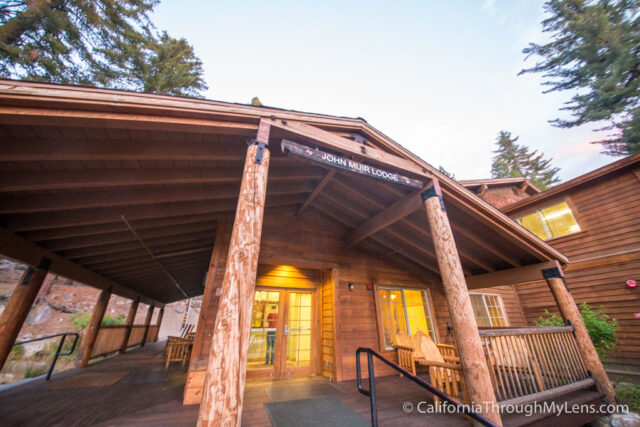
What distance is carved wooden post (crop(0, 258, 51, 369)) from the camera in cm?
369

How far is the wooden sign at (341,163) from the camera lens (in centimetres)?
252

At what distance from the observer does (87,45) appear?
7.47 metres

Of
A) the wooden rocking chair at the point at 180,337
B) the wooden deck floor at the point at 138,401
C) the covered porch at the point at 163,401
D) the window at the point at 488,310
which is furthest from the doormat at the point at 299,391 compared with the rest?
the window at the point at 488,310

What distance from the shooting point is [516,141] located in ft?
62.8

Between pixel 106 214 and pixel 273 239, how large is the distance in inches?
113

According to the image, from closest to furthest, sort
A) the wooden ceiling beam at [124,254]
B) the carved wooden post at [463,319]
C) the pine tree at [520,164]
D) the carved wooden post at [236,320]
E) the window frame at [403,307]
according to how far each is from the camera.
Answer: the carved wooden post at [236,320]
the carved wooden post at [463,319]
the window frame at [403,307]
the wooden ceiling beam at [124,254]
the pine tree at [520,164]

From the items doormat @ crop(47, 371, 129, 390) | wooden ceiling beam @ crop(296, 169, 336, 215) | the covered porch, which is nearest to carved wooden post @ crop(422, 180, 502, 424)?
the covered porch

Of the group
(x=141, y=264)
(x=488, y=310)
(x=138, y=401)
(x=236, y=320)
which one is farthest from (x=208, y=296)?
(x=488, y=310)

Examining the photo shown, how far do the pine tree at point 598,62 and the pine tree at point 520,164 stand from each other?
8.51 m

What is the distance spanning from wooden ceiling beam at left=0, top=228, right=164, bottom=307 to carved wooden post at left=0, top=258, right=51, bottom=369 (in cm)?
23

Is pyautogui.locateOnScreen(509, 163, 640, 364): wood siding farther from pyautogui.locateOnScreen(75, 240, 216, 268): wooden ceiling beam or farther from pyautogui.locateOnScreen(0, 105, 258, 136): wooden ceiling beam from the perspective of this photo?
pyautogui.locateOnScreen(75, 240, 216, 268): wooden ceiling beam

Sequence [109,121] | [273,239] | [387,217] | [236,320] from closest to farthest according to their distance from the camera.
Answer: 1. [236,320]
2. [109,121]
3. [387,217]
4. [273,239]

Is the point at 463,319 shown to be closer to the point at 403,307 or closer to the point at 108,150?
the point at 403,307

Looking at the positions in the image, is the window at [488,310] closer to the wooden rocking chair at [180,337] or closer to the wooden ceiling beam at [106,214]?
the wooden ceiling beam at [106,214]
